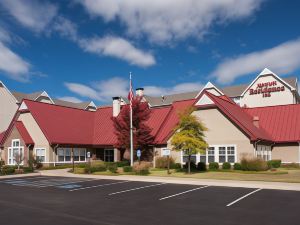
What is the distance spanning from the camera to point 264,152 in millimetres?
37969

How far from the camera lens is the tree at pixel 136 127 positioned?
4065 centimetres

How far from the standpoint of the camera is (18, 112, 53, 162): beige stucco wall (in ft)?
139

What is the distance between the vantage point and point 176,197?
17.9 metres

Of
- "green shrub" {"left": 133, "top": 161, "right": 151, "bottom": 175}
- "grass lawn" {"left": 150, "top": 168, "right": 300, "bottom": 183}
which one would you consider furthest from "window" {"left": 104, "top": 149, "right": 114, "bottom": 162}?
"grass lawn" {"left": 150, "top": 168, "right": 300, "bottom": 183}

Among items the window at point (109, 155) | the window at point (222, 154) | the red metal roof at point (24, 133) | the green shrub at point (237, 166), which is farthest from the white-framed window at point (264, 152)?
the red metal roof at point (24, 133)

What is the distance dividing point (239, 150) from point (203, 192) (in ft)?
55.1

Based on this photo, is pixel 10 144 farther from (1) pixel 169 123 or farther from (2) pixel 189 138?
(2) pixel 189 138

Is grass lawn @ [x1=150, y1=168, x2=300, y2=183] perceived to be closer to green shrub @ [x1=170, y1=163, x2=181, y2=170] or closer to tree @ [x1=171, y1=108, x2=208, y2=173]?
tree @ [x1=171, y1=108, x2=208, y2=173]

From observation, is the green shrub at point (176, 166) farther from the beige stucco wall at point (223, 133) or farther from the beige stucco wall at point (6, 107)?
the beige stucco wall at point (6, 107)

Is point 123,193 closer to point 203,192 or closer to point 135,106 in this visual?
point 203,192

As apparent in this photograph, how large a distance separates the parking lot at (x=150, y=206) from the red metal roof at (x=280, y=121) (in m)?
20.9

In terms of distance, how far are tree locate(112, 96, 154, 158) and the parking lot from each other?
1890 centimetres

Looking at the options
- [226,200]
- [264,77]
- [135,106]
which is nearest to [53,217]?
[226,200]

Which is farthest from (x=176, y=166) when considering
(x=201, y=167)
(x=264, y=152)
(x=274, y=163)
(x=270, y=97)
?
(x=270, y=97)
